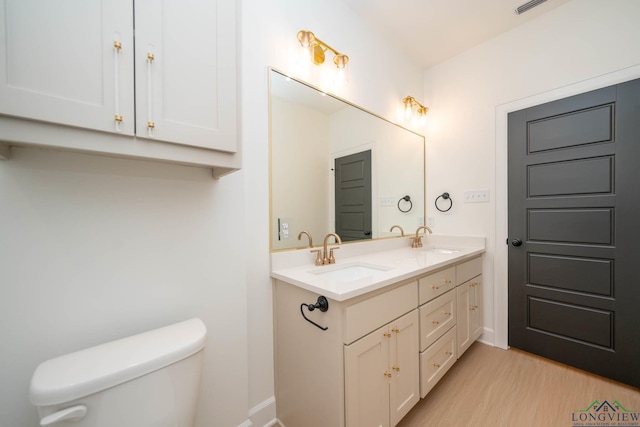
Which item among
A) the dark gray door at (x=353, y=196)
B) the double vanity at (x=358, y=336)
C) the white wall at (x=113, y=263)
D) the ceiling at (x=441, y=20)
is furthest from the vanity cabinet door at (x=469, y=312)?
the ceiling at (x=441, y=20)

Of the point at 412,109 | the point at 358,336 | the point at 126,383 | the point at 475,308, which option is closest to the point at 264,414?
the point at 358,336

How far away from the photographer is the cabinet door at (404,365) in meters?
1.22

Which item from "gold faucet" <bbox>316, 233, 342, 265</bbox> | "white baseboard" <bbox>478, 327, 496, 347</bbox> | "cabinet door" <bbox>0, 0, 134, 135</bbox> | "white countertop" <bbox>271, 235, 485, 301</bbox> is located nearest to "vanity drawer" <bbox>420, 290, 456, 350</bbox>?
"white countertop" <bbox>271, 235, 485, 301</bbox>

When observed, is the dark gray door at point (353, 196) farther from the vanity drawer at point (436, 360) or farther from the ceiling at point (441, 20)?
the ceiling at point (441, 20)

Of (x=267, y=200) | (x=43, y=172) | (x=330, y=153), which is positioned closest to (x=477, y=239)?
(x=330, y=153)

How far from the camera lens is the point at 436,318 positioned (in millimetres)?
1549

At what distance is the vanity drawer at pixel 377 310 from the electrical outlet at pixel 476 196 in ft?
4.61

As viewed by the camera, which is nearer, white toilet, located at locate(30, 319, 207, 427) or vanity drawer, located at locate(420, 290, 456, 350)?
white toilet, located at locate(30, 319, 207, 427)

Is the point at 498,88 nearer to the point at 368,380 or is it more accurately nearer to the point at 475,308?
the point at 475,308

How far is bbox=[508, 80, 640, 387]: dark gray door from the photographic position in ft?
5.28

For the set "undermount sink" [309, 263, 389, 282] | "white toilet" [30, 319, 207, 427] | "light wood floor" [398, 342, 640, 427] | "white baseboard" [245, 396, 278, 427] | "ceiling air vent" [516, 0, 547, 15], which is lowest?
"light wood floor" [398, 342, 640, 427]

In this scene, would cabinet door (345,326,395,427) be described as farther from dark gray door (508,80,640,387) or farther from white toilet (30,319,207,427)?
dark gray door (508,80,640,387)

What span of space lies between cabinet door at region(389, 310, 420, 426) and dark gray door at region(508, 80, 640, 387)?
1.36 metres

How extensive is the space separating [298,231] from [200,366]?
0.86 metres
